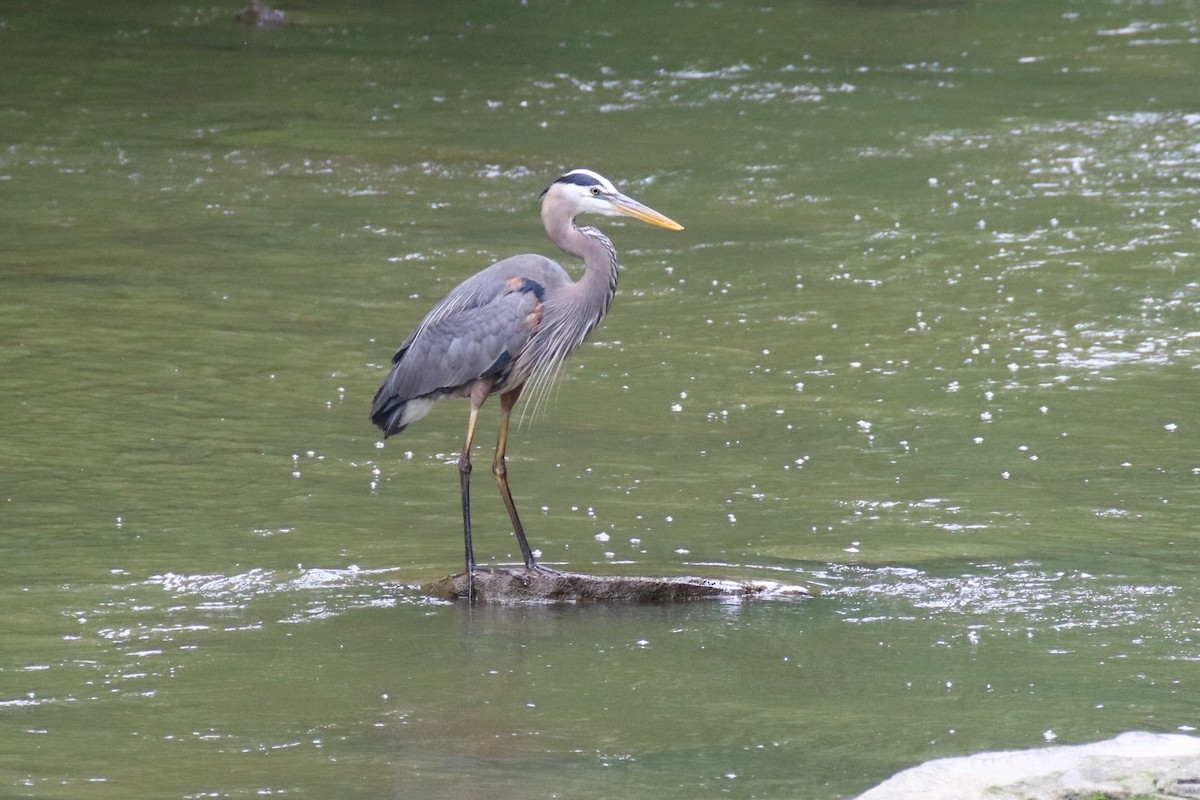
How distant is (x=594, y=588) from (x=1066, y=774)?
9.33ft

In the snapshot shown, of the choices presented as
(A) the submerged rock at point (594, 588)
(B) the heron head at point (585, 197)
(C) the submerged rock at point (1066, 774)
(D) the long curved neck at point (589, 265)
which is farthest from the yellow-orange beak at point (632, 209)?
(C) the submerged rock at point (1066, 774)

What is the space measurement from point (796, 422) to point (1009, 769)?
201 inches

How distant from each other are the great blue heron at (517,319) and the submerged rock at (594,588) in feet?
0.74

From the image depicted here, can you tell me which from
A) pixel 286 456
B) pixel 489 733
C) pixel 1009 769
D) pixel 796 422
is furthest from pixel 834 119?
pixel 1009 769

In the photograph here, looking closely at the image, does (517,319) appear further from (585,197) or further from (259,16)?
(259,16)

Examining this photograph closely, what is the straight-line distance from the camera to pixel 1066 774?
3906mm

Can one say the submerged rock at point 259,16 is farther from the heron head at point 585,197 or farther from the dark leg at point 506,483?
the heron head at point 585,197

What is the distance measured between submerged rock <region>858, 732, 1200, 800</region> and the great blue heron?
3.04 meters

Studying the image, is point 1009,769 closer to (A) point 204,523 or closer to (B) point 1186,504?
(B) point 1186,504

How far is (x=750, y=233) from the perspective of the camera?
13.1m

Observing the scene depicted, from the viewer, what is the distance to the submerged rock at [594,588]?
6504 millimetres

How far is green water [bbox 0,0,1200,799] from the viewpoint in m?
5.45

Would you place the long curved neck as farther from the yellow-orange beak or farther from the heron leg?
the heron leg

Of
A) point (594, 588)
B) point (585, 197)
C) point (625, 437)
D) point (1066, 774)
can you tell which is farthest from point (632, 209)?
point (1066, 774)
